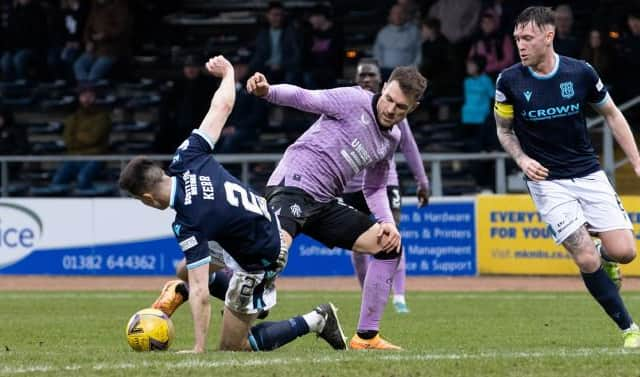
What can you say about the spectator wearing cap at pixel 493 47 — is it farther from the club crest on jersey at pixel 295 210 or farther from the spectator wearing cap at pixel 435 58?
the club crest on jersey at pixel 295 210

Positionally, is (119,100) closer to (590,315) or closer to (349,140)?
(590,315)

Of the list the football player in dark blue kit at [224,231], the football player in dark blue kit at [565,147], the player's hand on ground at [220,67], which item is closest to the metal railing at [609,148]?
the football player in dark blue kit at [565,147]

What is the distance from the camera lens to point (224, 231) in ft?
28.1

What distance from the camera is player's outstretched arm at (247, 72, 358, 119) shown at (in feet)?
30.1

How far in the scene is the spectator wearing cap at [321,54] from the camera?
72.4 feet

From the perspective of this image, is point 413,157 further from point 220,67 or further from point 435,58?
point 435,58

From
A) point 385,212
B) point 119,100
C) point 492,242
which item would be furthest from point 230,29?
point 385,212

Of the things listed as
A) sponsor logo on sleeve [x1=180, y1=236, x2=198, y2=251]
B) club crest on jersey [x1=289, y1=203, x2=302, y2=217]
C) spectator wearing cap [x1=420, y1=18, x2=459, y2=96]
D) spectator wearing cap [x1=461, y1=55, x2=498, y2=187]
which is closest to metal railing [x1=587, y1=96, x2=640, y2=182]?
spectator wearing cap [x1=461, y1=55, x2=498, y2=187]

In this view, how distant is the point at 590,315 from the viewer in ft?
43.3

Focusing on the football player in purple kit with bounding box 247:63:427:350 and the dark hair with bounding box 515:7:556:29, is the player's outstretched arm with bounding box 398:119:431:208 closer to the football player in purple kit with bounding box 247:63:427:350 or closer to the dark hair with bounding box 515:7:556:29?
the football player in purple kit with bounding box 247:63:427:350

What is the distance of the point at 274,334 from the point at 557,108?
2.45 m

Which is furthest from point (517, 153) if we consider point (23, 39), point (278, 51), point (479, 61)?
point (23, 39)

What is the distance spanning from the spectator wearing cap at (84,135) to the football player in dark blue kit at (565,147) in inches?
527

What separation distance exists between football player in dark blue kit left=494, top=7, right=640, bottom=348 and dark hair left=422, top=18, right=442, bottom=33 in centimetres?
1187
